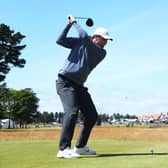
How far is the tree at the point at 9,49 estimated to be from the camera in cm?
6115

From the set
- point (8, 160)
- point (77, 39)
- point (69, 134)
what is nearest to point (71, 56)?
point (77, 39)

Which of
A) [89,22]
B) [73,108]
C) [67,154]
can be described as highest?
[89,22]

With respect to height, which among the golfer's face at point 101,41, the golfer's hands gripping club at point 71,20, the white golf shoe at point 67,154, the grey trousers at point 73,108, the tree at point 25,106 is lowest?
the white golf shoe at point 67,154

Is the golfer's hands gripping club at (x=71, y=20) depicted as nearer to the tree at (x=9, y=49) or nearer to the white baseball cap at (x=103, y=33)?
the white baseball cap at (x=103, y=33)

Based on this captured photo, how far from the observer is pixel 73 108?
638 centimetres

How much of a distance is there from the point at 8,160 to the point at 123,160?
1482mm

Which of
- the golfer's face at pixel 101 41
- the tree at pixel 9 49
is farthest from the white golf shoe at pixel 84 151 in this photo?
the tree at pixel 9 49

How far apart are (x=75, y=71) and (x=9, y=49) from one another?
187 feet

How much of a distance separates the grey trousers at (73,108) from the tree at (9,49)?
5450 centimetres

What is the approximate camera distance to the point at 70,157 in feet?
19.8

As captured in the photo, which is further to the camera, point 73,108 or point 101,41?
point 101,41

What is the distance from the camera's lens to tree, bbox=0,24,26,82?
201 feet

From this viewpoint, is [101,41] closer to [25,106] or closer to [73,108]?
[73,108]

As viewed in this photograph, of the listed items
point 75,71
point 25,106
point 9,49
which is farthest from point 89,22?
point 25,106
